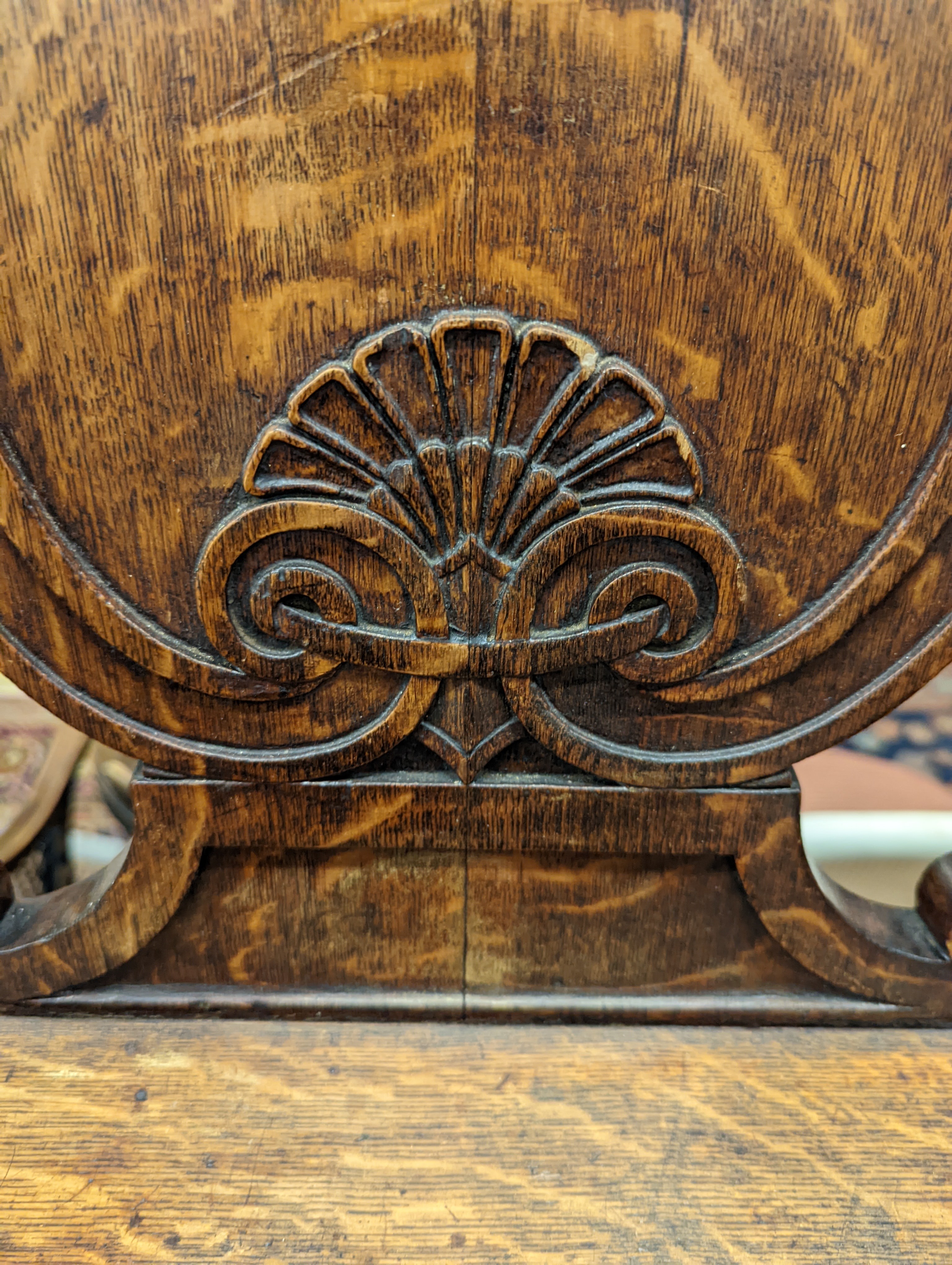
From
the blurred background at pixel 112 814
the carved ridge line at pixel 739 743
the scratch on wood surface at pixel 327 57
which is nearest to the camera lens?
the scratch on wood surface at pixel 327 57

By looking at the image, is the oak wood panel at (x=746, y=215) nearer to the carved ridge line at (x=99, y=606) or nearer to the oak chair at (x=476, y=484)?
the oak chair at (x=476, y=484)

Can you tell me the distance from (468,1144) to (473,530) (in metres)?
0.36

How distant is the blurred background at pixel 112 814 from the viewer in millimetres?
778

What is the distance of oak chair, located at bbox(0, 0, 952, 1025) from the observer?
0.44 meters

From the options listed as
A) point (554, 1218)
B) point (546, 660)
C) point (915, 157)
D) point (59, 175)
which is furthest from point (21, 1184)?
point (915, 157)

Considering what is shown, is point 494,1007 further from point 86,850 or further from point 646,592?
point 86,850

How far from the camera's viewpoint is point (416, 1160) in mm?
523

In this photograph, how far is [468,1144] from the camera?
21.0 inches

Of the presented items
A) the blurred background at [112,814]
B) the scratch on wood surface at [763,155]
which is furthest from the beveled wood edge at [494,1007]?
the scratch on wood surface at [763,155]

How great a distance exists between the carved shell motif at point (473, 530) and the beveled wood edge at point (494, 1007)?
0.66 feet

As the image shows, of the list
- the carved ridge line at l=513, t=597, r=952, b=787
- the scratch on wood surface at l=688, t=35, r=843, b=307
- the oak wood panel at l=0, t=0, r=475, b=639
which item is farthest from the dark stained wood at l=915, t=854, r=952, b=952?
the oak wood panel at l=0, t=0, r=475, b=639

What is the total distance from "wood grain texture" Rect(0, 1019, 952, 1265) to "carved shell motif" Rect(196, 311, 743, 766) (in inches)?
9.0

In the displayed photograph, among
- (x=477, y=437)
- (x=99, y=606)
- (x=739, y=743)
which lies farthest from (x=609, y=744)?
(x=99, y=606)

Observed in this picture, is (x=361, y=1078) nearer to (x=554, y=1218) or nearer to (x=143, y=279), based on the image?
(x=554, y=1218)
